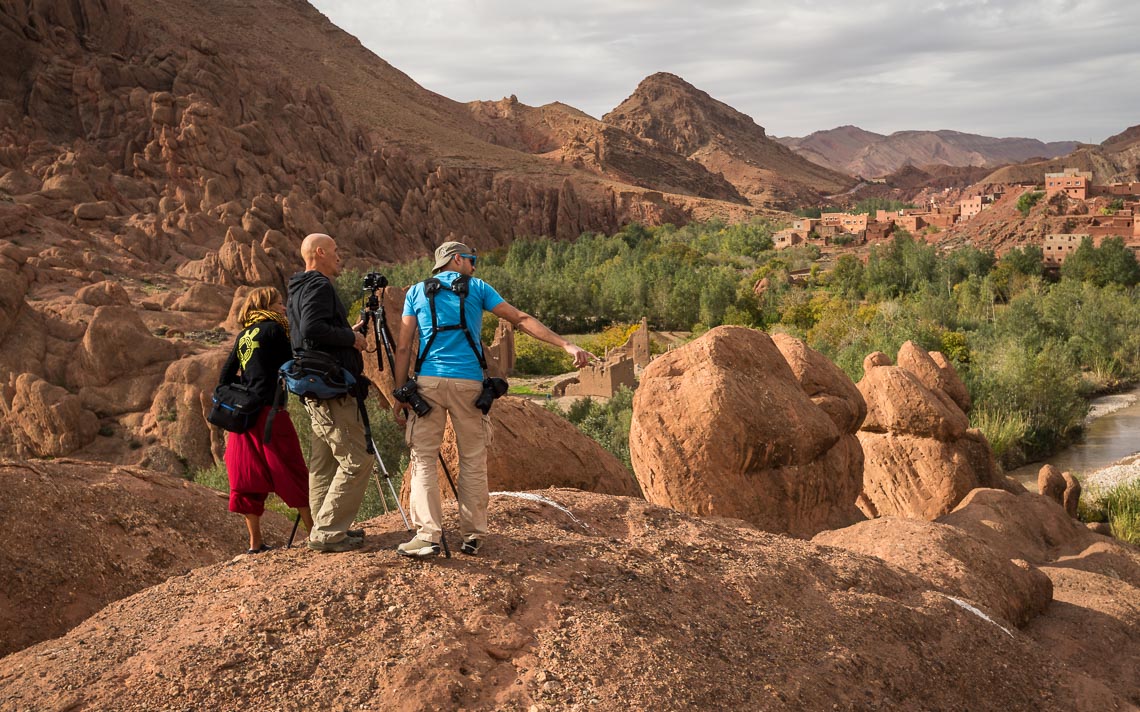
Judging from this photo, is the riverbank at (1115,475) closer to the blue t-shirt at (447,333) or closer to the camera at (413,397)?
the blue t-shirt at (447,333)

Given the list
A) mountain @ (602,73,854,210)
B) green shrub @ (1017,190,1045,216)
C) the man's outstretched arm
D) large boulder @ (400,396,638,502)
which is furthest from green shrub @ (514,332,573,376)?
mountain @ (602,73,854,210)

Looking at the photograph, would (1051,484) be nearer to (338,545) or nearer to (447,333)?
(447,333)

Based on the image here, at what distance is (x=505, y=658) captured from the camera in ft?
13.1

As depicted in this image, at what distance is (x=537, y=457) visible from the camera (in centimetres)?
837

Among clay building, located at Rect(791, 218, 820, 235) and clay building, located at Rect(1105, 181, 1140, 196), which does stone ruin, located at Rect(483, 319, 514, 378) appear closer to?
clay building, located at Rect(791, 218, 820, 235)

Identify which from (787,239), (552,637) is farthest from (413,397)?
(787,239)

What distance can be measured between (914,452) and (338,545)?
9.53m

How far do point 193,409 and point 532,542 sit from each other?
21.5 meters

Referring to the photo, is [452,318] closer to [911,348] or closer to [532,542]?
[532,542]

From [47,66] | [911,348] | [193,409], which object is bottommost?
[193,409]

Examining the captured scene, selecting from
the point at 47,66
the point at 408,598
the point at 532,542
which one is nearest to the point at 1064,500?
the point at 532,542

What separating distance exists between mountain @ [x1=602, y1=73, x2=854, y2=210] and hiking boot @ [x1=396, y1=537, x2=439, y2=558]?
114 meters

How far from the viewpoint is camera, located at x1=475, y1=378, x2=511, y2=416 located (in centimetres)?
462

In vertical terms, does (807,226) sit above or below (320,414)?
below
